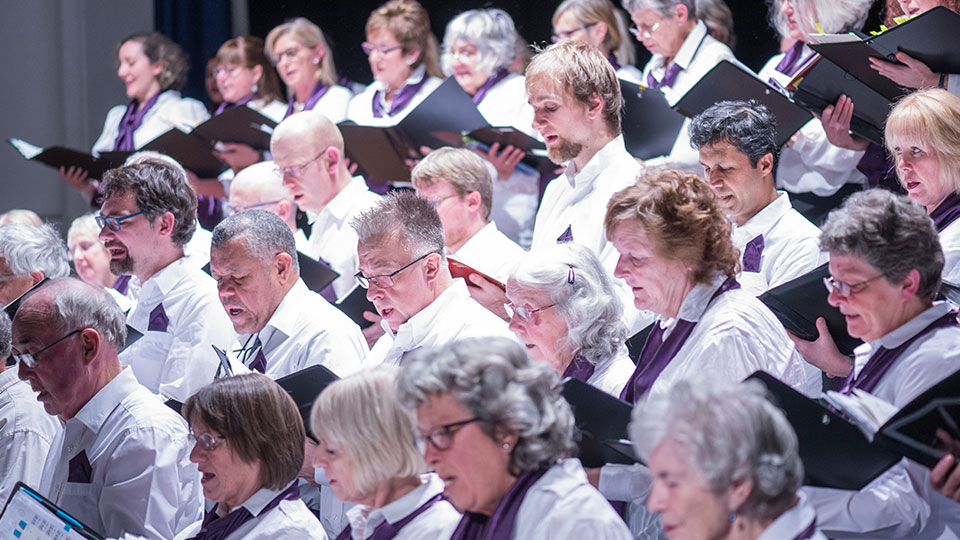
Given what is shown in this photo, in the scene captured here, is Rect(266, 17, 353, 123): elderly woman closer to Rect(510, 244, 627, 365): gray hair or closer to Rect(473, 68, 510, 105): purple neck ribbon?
Rect(473, 68, 510, 105): purple neck ribbon

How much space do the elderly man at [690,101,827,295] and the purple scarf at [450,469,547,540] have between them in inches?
63.8

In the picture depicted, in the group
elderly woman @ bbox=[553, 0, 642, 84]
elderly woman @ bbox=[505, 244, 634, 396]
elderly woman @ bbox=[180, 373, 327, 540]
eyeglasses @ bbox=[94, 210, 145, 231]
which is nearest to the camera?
elderly woman @ bbox=[180, 373, 327, 540]

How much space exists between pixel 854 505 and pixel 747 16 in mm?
4247

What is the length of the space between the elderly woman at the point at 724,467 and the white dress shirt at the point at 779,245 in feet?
5.50

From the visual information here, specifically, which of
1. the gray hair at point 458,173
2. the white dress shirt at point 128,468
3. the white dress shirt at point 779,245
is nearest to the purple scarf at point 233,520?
the white dress shirt at point 128,468

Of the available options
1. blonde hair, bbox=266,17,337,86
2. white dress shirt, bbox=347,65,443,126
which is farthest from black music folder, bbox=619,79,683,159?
blonde hair, bbox=266,17,337,86

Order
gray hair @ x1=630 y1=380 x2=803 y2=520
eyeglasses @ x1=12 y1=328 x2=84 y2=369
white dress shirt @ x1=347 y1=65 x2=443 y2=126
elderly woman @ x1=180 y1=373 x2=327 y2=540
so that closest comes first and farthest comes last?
gray hair @ x1=630 y1=380 x2=803 y2=520
elderly woman @ x1=180 y1=373 x2=327 y2=540
eyeglasses @ x1=12 y1=328 x2=84 y2=369
white dress shirt @ x1=347 y1=65 x2=443 y2=126

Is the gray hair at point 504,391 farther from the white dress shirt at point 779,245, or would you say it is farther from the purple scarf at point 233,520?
the white dress shirt at point 779,245

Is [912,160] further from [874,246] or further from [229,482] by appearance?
[229,482]

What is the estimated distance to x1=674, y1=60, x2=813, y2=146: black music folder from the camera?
377 centimetres

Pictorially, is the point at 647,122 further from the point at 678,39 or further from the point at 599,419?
the point at 599,419

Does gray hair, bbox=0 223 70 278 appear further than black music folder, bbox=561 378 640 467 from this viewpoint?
Yes

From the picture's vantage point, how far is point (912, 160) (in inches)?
125

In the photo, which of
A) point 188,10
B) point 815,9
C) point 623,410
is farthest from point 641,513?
point 188,10
